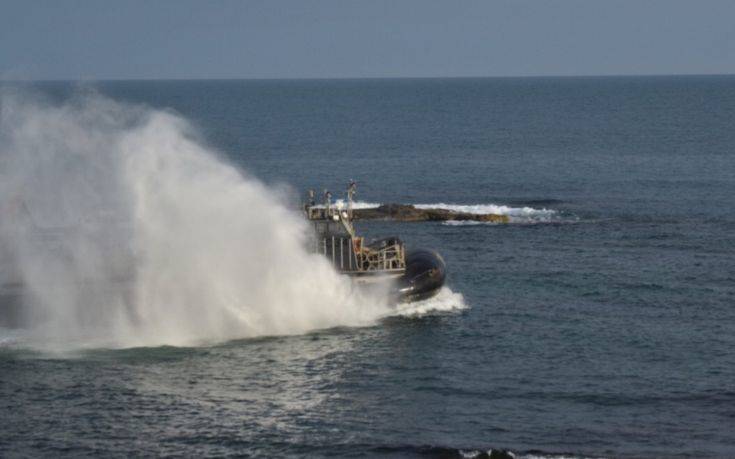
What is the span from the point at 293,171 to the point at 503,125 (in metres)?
84.7

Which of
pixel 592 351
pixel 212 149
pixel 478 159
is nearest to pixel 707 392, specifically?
pixel 592 351

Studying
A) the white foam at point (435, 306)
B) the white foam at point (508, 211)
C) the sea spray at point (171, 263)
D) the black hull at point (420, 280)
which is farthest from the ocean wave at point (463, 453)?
the white foam at point (508, 211)

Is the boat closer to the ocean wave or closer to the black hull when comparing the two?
the black hull

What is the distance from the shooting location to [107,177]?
77.2 metres

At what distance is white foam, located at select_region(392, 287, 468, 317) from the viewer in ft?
187

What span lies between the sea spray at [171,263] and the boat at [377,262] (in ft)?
2.85

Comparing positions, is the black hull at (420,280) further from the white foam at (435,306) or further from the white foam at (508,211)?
the white foam at (508,211)

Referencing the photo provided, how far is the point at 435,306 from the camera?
5822cm

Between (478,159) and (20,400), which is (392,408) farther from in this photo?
(478,159)

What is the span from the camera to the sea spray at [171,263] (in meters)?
52.1

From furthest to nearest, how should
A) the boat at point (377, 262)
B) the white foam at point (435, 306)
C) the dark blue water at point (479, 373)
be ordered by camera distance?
the white foam at point (435, 306) → the boat at point (377, 262) → the dark blue water at point (479, 373)

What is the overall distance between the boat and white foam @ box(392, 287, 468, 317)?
427 millimetres

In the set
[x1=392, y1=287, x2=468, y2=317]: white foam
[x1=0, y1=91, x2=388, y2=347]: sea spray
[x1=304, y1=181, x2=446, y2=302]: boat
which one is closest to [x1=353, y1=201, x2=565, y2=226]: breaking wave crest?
[x1=392, y1=287, x2=468, y2=317]: white foam

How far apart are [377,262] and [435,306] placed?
12.4ft
